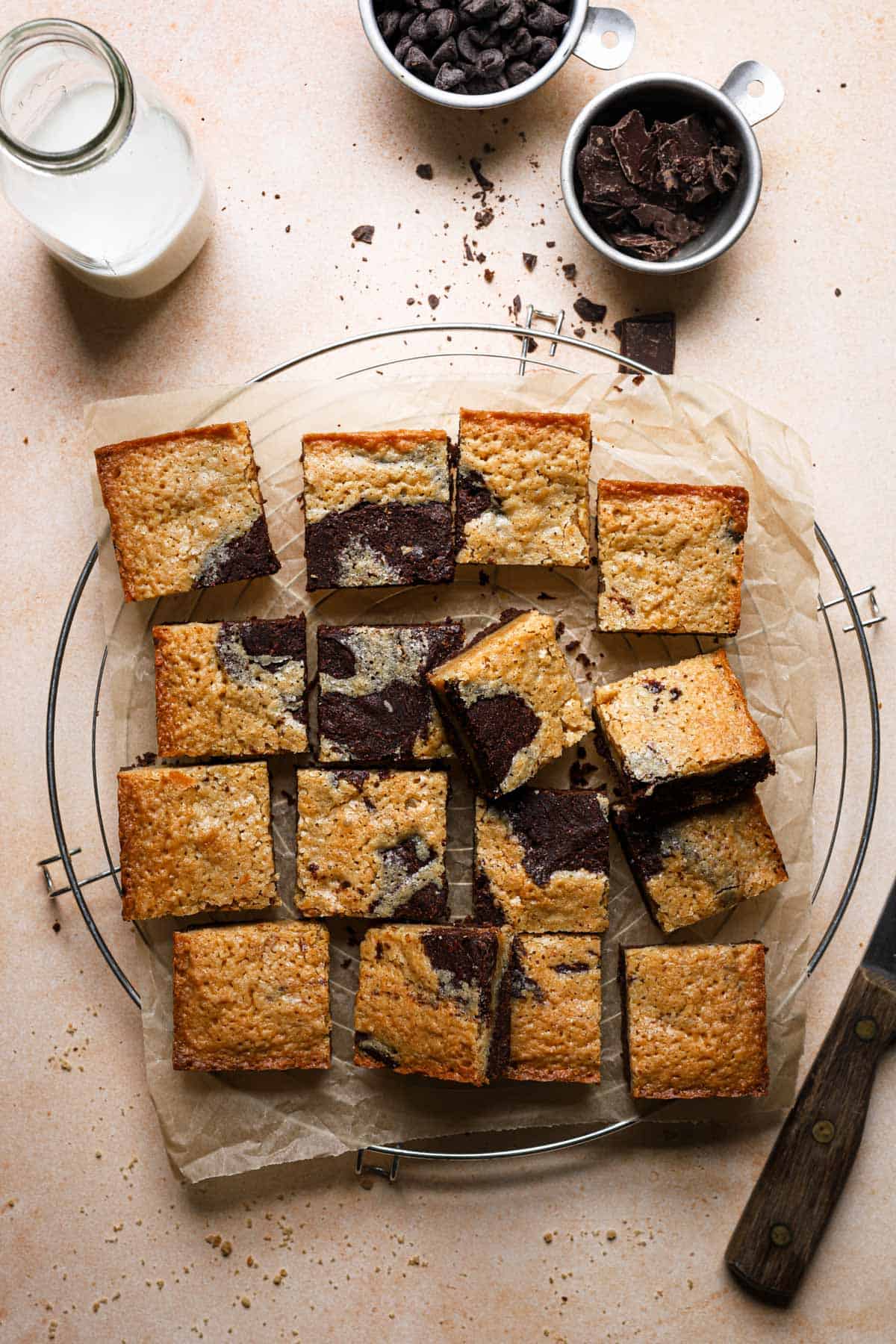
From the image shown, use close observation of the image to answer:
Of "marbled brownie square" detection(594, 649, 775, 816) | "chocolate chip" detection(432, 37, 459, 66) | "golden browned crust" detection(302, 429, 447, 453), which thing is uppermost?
"chocolate chip" detection(432, 37, 459, 66)

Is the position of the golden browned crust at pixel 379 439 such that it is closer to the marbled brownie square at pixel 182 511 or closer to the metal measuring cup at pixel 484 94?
the marbled brownie square at pixel 182 511

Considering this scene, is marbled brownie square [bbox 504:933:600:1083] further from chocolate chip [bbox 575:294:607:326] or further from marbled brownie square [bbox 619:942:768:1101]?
chocolate chip [bbox 575:294:607:326]

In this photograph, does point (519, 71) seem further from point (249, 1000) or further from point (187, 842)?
point (249, 1000)

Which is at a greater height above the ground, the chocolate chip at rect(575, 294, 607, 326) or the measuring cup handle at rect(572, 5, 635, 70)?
the measuring cup handle at rect(572, 5, 635, 70)

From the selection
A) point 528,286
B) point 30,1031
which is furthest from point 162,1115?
point 528,286

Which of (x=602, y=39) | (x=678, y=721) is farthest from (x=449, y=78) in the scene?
(x=678, y=721)

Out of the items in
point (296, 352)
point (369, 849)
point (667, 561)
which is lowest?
point (369, 849)

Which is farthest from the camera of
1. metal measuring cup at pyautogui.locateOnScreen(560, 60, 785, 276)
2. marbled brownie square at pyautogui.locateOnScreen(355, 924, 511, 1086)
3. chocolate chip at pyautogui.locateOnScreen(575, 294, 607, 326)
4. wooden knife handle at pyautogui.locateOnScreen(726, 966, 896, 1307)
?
chocolate chip at pyautogui.locateOnScreen(575, 294, 607, 326)

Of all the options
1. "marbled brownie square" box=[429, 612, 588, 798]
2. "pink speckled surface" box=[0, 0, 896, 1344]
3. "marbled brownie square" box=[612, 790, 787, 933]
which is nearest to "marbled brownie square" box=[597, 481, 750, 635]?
"marbled brownie square" box=[429, 612, 588, 798]
